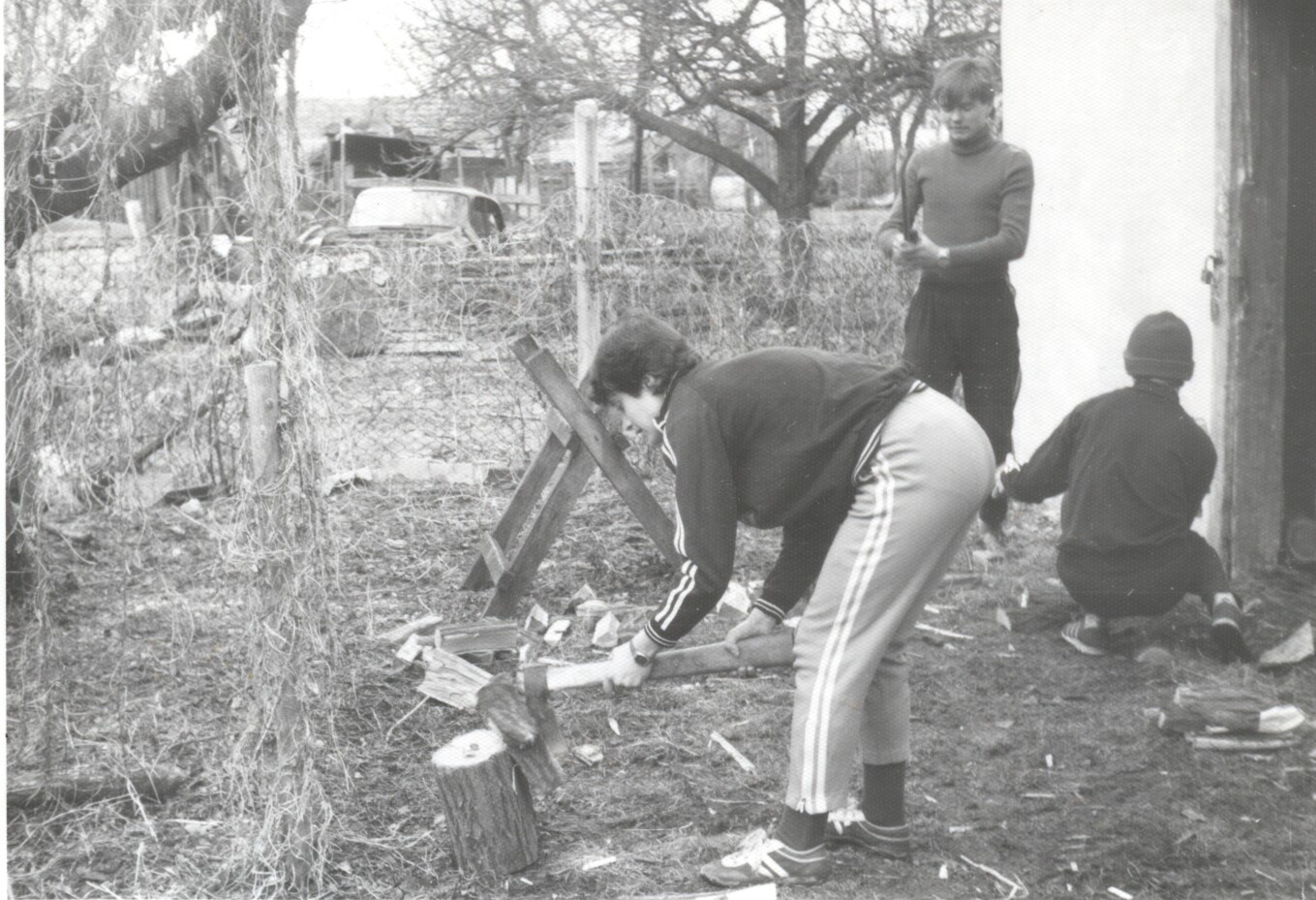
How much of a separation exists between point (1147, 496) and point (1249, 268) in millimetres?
1322

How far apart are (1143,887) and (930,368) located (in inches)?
118

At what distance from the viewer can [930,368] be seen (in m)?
6.02

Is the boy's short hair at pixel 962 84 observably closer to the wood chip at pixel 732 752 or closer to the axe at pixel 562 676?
the wood chip at pixel 732 752

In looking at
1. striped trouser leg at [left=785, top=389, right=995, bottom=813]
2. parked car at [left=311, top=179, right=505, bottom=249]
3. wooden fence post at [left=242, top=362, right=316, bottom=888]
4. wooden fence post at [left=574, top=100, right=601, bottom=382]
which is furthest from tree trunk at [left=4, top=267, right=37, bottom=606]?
parked car at [left=311, top=179, right=505, bottom=249]

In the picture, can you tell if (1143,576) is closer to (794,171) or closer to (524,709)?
(524,709)

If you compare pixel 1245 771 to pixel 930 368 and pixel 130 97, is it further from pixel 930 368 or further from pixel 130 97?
pixel 130 97

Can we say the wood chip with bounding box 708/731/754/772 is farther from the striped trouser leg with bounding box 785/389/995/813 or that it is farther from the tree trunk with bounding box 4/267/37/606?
the tree trunk with bounding box 4/267/37/606

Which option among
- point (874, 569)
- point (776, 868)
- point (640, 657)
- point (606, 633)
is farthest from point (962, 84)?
point (776, 868)

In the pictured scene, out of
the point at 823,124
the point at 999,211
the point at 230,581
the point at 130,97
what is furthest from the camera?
the point at 823,124

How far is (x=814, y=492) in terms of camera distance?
335cm

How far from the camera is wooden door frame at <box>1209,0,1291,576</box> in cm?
557

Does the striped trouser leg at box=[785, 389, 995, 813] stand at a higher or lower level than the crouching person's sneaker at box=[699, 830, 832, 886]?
higher

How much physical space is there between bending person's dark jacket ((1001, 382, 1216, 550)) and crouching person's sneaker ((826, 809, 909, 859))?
1.88 m

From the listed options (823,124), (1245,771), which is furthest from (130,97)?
(823,124)
